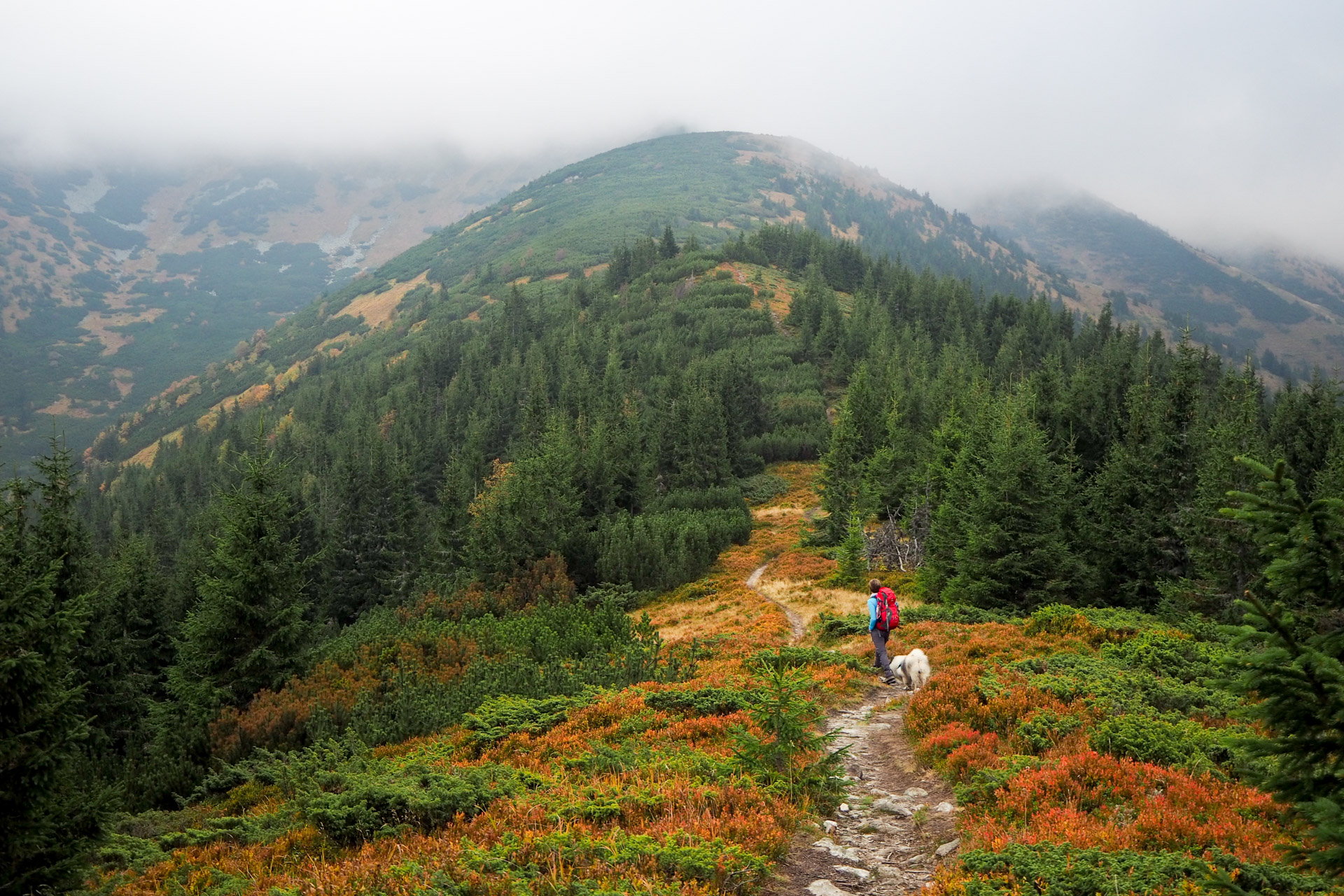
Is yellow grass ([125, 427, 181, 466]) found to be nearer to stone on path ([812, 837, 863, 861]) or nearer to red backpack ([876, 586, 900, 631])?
red backpack ([876, 586, 900, 631])

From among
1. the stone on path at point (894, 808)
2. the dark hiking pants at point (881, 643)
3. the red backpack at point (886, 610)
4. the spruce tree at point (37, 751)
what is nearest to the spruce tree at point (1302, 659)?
the stone on path at point (894, 808)

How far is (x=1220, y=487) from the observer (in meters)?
27.0

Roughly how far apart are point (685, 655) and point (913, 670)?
25.0ft

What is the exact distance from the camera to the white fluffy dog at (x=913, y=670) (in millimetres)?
15367

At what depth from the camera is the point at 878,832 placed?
8.99 metres

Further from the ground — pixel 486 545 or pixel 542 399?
pixel 542 399

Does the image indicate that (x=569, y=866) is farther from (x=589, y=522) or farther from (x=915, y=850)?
(x=589, y=522)

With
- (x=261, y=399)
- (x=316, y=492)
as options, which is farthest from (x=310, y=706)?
(x=261, y=399)

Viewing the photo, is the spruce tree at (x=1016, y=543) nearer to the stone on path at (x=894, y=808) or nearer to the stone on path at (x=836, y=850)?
the stone on path at (x=894, y=808)

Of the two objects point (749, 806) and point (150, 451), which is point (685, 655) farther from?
point (150, 451)

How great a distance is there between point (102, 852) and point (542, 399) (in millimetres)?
74773

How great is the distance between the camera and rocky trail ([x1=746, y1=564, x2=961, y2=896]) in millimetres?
7594

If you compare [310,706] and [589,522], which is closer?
[310,706]

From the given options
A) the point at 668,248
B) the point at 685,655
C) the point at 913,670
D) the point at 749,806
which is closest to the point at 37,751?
the point at 749,806
